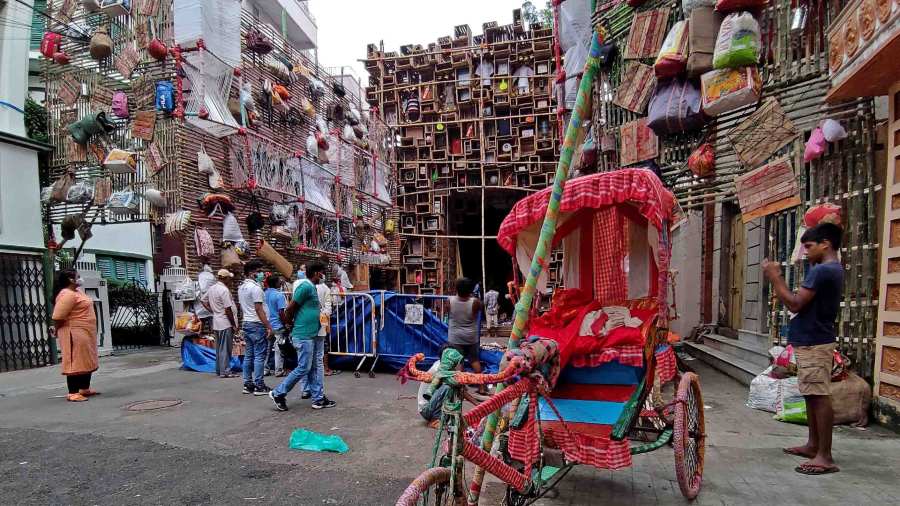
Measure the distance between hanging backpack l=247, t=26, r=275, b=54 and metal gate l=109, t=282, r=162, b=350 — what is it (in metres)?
7.57

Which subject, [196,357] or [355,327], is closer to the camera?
[355,327]

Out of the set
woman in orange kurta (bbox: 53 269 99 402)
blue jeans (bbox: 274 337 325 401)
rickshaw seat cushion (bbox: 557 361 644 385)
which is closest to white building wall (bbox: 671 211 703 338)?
blue jeans (bbox: 274 337 325 401)

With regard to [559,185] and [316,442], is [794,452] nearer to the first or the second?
[559,185]

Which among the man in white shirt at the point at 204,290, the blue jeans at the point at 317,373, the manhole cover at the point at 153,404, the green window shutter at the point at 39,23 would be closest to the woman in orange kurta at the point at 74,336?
the manhole cover at the point at 153,404

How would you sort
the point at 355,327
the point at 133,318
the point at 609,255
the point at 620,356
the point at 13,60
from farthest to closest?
the point at 133,318, the point at 13,60, the point at 355,327, the point at 609,255, the point at 620,356

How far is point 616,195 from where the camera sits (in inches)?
133

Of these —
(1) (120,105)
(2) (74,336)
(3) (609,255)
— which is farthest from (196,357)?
(3) (609,255)

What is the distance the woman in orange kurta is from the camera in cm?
674

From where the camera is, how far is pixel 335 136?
15625mm

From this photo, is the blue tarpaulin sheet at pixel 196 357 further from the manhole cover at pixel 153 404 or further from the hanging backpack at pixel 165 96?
the hanging backpack at pixel 165 96

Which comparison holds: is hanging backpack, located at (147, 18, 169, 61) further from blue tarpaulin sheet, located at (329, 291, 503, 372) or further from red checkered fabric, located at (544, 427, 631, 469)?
red checkered fabric, located at (544, 427, 631, 469)

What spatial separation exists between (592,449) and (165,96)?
1046cm

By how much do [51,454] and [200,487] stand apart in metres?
1.92

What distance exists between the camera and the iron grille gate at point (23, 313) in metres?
9.50
